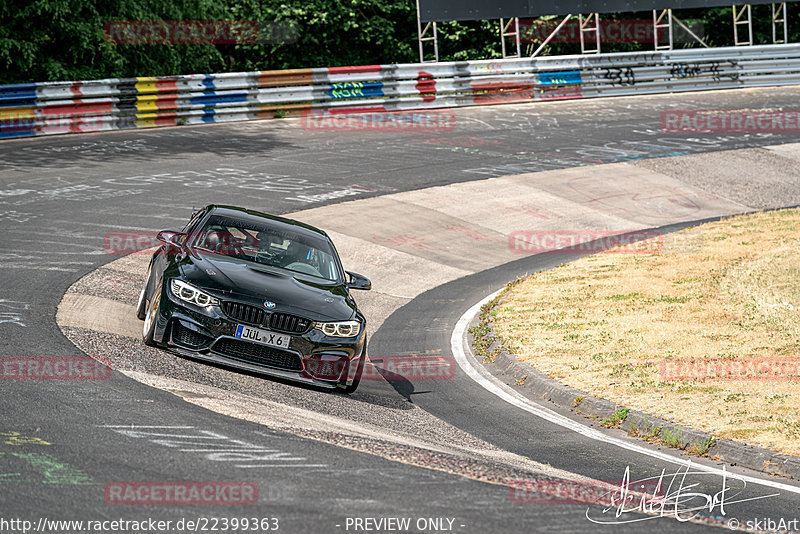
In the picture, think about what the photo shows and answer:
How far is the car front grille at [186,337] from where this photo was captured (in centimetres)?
853

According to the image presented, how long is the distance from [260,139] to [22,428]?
1885cm

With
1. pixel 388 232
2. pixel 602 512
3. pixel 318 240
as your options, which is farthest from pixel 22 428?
pixel 388 232

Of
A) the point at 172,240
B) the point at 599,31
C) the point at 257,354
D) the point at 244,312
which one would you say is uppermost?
the point at 599,31

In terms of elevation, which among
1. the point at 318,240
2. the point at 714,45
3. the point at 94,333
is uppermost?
the point at 714,45

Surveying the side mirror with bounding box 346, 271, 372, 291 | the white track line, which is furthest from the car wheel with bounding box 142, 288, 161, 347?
the white track line

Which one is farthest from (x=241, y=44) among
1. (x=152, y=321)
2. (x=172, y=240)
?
(x=152, y=321)

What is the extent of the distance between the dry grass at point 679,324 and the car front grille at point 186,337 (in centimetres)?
388

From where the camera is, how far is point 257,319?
856cm

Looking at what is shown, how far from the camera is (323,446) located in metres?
6.62

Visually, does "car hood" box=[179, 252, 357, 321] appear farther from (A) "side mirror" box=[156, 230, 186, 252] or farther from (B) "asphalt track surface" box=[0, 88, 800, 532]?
(B) "asphalt track surface" box=[0, 88, 800, 532]

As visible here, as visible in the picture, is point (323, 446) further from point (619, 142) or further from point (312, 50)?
point (312, 50)

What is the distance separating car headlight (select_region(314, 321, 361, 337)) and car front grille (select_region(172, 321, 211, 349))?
106 cm

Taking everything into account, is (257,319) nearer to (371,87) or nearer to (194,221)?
(194,221)

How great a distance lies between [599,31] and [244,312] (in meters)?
29.3
